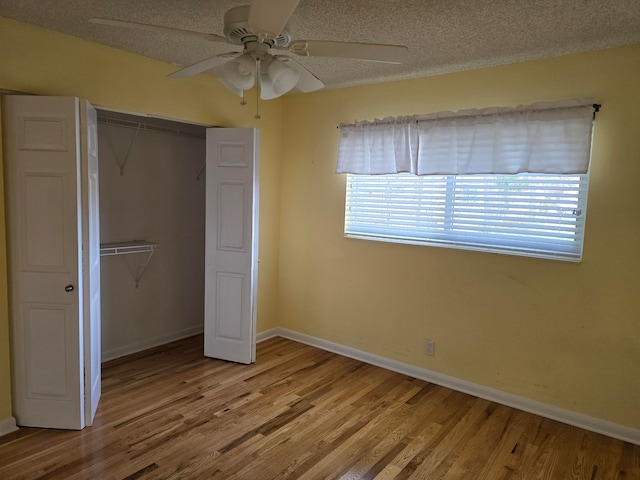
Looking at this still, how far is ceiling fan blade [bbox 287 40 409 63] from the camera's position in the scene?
6.40 ft

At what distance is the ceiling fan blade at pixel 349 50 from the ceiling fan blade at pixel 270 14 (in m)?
0.25

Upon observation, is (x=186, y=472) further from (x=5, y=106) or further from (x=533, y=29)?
(x=533, y=29)

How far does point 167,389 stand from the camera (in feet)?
10.8

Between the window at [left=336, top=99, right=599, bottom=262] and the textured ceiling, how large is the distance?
0.40 metres

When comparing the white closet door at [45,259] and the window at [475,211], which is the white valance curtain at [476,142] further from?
the white closet door at [45,259]

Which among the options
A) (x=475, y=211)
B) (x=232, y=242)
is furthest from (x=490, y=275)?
(x=232, y=242)

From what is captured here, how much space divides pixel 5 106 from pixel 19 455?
1.95 metres

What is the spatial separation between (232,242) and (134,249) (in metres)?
0.93

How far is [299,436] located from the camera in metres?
2.73

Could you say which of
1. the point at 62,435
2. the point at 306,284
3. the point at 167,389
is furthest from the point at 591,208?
the point at 62,435

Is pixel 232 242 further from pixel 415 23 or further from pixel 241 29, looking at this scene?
pixel 415 23

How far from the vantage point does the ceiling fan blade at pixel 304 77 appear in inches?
84.0

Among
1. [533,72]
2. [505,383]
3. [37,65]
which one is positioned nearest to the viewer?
[37,65]

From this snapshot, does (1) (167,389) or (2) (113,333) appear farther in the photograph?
(2) (113,333)
